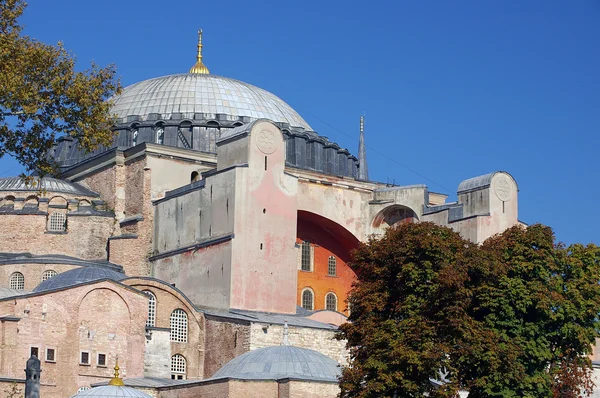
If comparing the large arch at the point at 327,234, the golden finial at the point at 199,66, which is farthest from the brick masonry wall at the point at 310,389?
the golden finial at the point at 199,66

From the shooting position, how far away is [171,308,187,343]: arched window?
48156 millimetres

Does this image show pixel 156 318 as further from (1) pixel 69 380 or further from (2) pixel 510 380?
(2) pixel 510 380

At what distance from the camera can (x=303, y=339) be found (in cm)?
4788

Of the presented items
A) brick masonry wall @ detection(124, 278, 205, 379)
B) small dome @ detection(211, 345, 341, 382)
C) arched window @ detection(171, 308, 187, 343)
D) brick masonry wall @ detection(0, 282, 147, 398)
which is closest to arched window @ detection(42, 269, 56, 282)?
brick masonry wall @ detection(124, 278, 205, 379)

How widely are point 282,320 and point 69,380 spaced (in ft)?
25.3

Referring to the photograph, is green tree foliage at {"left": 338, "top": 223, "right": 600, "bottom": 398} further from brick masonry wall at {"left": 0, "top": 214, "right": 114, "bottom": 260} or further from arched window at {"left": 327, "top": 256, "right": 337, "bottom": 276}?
brick masonry wall at {"left": 0, "top": 214, "right": 114, "bottom": 260}

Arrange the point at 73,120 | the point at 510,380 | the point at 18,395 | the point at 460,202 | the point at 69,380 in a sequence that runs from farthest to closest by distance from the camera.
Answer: the point at 460,202
the point at 69,380
the point at 18,395
the point at 510,380
the point at 73,120

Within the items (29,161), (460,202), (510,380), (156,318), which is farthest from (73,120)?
(460,202)

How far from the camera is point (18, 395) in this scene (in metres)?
40.9

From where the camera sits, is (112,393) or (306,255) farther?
(306,255)

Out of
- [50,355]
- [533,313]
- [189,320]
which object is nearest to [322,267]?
[189,320]

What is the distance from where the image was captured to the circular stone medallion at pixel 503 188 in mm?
54156

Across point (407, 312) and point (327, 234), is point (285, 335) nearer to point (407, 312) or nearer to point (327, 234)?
point (407, 312)

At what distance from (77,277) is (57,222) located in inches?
284
